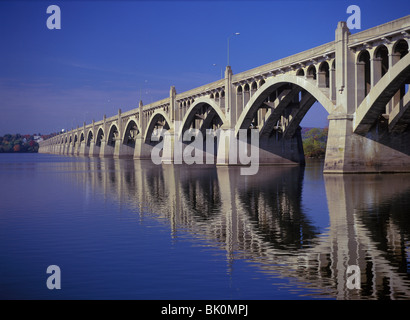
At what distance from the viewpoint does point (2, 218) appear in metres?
17.8

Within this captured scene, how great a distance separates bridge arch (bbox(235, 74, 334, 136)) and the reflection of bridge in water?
1565cm

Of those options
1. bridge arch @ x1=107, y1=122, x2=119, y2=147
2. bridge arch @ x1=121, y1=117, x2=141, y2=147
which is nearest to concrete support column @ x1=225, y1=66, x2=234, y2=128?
bridge arch @ x1=121, y1=117, x2=141, y2=147

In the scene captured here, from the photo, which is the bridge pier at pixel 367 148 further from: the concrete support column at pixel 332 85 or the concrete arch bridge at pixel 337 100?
the concrete support column at pixel 332 85

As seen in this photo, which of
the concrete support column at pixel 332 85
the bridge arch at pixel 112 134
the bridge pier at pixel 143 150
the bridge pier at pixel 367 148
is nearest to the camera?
the bridge pier at pixel 367 148

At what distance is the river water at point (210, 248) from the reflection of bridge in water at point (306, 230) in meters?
0.03

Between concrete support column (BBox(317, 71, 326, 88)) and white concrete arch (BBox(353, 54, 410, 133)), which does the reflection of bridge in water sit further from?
concrete support column (BBox(317, 71, 326, 88))

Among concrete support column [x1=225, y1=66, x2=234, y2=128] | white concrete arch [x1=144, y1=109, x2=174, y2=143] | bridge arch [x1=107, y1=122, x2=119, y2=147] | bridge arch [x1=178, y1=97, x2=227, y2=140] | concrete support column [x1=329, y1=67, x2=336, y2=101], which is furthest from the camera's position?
bridge arch [x1=107, y1=122, x2=119, y2=147]

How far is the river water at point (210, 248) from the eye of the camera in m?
8.48

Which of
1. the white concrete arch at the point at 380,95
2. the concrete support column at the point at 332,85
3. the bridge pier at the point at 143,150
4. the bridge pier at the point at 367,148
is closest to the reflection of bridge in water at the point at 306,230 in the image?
the white concrete arch at the point at 380,95

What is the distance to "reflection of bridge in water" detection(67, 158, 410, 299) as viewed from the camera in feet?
29.9

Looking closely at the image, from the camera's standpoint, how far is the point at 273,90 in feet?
171

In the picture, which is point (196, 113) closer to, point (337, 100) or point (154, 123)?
point (154, 123)

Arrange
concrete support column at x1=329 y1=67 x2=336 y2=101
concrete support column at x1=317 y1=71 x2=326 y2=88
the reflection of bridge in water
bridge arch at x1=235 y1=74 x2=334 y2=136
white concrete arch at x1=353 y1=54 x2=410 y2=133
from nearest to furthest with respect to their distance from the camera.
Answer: the reflection of bridge in water
white concrete arch at x1=353 y1=54 x2=410 y2=133
concrete support column at x1=329 y1=67 x2=336 y2=101
bridge arch at x1=235 y1=74 x2=334 y2=136
concrete support column at x1=317 y1=71 x2=326 y2=88
